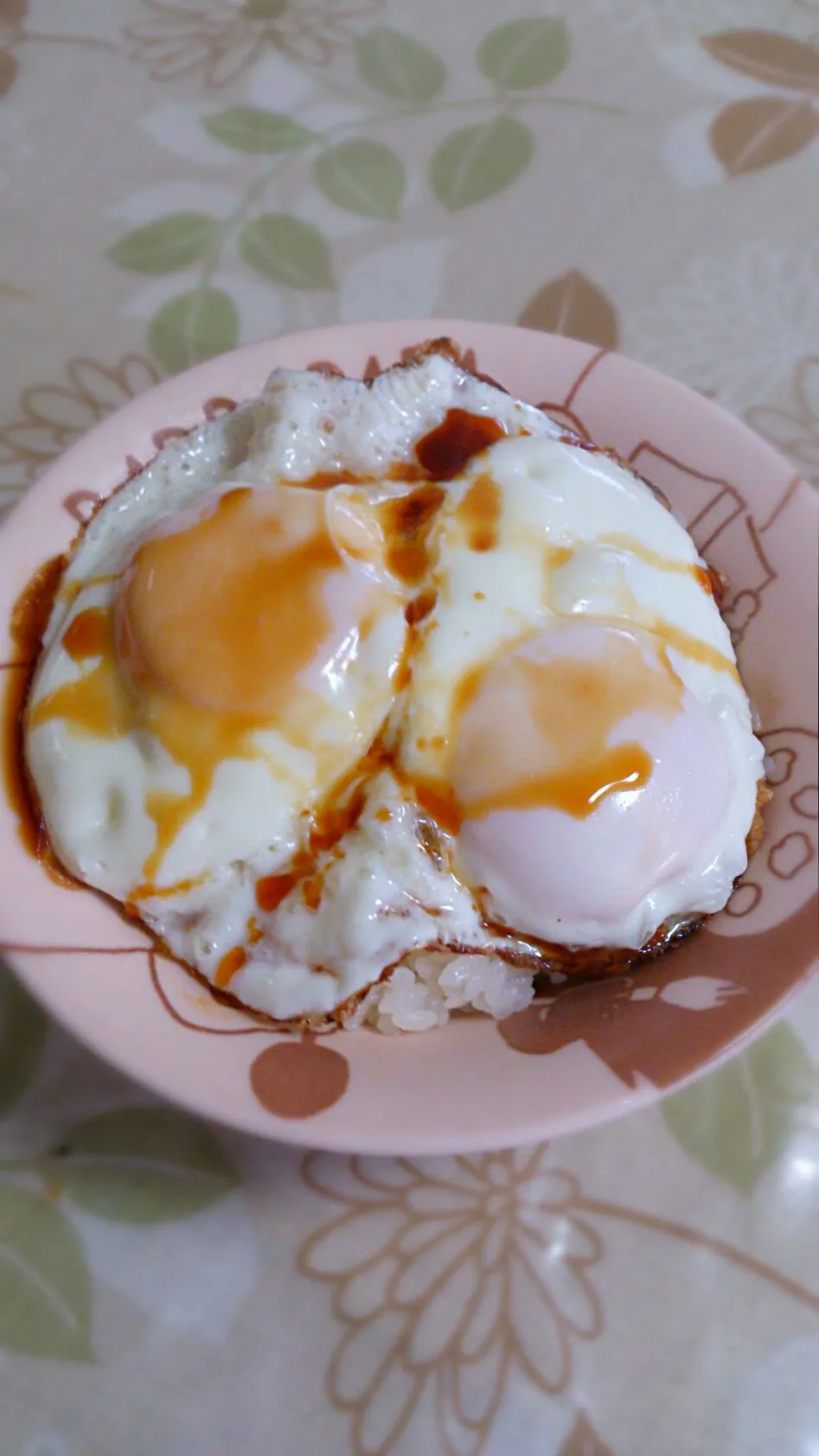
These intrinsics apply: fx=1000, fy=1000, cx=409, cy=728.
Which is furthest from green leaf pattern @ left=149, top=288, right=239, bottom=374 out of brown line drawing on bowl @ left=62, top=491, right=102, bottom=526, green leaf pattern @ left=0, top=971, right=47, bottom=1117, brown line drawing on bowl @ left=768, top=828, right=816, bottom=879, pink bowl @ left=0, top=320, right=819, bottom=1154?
brown line drawing on bowl @ left=768, top=828, right=816, bottom=879

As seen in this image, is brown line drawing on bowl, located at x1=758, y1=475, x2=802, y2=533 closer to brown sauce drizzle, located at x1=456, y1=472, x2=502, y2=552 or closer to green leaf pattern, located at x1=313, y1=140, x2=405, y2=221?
brown sauce drizzle, located at x1=456, y1=472, x2=502, y2=552

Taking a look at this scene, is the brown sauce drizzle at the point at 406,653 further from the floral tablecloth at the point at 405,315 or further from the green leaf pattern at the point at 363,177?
the green leaf pattern at the point at 363,177

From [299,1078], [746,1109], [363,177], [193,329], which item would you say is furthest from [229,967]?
[363,177]

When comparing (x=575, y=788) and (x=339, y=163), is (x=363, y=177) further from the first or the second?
(x=575, y=788)

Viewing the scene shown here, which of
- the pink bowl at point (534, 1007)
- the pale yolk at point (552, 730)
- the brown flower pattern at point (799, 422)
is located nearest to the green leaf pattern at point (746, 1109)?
the pink bowl at point (534, 1007)

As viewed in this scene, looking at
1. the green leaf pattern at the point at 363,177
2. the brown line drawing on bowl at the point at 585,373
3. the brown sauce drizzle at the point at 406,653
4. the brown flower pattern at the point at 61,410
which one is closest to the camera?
the brown sauce drizzle at the point at 406,653

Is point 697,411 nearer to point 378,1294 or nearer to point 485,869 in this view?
point 485,869
